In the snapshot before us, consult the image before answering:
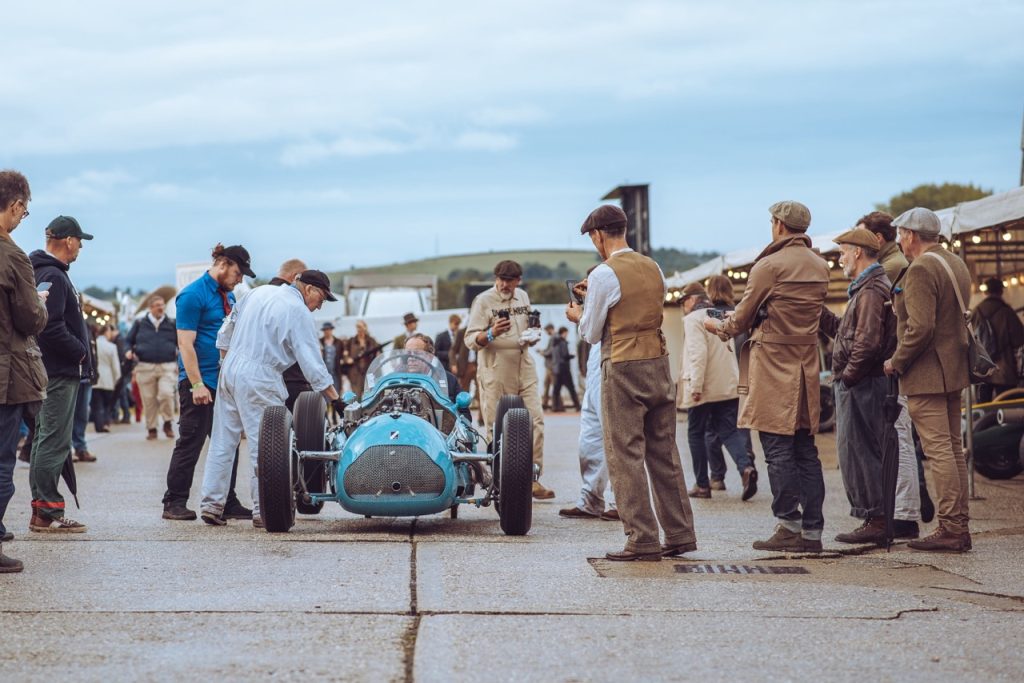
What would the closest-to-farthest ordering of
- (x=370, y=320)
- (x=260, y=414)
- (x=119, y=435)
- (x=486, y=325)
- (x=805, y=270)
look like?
(x=805, y=270), (x=260, y=414), (x=486, y=325), (x=119, y=435), (x=370, y=320)

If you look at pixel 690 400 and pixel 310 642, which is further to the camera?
pixel 690 400

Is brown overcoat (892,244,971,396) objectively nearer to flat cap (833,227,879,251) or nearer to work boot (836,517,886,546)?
flat cap (833,227,879,251)

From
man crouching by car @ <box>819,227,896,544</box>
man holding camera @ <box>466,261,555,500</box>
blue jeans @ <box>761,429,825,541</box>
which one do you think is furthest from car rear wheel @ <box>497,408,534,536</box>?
man holding camera @ <box>466,261,555,500</box>

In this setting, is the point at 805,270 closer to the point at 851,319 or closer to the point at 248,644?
the point at 851,319

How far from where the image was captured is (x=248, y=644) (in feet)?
17.7

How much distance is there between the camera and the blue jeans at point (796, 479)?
8.33 m

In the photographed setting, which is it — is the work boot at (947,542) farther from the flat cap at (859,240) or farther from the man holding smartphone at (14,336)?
the man holding smartphone at (14,336)

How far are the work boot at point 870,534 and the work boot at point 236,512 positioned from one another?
4.05 metres

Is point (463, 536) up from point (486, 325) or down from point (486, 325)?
down

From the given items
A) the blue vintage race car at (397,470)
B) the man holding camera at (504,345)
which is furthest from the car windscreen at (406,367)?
the man holding camera at (504,345)

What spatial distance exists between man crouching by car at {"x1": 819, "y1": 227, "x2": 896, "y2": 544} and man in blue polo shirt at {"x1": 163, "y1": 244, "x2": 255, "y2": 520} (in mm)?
4080

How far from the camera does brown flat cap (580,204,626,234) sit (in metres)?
8.15

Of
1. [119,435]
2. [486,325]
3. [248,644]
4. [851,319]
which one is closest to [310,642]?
[248,644]

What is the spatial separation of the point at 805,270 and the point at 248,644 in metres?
4.14
